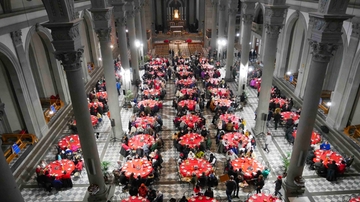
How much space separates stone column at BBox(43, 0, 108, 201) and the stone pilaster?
645cm

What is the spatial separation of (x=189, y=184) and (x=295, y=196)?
179 inches

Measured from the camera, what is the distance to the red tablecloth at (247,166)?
11883 mm

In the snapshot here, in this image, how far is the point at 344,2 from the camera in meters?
7.94

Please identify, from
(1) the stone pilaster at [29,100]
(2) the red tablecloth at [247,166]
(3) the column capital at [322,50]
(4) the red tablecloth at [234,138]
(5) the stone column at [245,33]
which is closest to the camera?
(3) the column capital at [322,50]

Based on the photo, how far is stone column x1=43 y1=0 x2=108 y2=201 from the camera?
25.4 feet

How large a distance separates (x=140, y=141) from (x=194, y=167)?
345cm

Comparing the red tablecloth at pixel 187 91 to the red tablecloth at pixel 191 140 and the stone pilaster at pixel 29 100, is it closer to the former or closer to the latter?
the red tablecloth at pixel 191 140

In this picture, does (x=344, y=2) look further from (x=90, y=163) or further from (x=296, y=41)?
(x=296, y=41)

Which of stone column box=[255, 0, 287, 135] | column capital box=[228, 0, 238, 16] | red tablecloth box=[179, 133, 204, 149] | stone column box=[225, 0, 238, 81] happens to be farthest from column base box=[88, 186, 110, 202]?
column capital box=[228, 0, 238, 16]

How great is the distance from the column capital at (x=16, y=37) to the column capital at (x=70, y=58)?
6.68 m

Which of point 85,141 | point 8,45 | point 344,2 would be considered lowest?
point 85,141

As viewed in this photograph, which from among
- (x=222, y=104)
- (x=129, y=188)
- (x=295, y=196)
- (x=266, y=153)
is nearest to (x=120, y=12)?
(x=222, y=104)

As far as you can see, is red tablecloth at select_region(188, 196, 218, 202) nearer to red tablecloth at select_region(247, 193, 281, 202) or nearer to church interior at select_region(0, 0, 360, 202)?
church interior at select_region(0, 0, 360, 202)

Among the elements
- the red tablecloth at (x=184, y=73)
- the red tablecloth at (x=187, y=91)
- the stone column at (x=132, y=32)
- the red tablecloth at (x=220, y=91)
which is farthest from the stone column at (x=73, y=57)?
the red tablecloth at (x=184, y=73)
